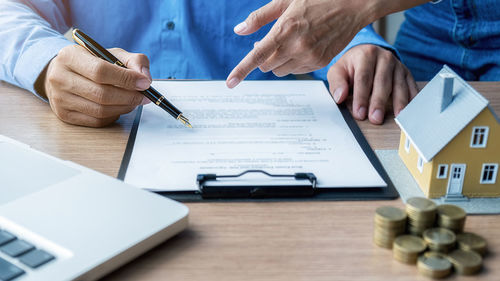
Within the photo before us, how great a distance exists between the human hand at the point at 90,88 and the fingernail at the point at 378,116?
1.25ft

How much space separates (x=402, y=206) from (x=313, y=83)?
0.47 meters

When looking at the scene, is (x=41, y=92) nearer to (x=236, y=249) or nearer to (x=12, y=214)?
(x=12, y=214)

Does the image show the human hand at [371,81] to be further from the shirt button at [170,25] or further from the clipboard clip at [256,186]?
the shirt button at [170,25]

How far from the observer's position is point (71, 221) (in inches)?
20.8

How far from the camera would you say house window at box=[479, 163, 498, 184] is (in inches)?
24.4

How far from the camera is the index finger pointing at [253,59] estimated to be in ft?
2.81

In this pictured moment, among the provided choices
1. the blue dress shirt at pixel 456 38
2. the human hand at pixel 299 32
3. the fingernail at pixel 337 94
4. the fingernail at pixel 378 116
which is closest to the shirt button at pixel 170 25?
the human hand at pixel 299 32

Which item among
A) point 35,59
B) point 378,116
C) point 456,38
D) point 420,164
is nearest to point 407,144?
point 420,164

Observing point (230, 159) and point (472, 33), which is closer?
point (230, 159)

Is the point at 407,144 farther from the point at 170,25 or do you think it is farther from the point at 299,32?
the point at 170,25

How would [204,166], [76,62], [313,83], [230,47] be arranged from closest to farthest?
[204,166] → [76,62] → [313,83] → [230,47]

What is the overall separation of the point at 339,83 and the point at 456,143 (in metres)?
0.40

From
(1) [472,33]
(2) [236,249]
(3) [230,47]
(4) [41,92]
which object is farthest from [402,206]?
(1) [472,33]

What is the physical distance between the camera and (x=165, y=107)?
85 cm
